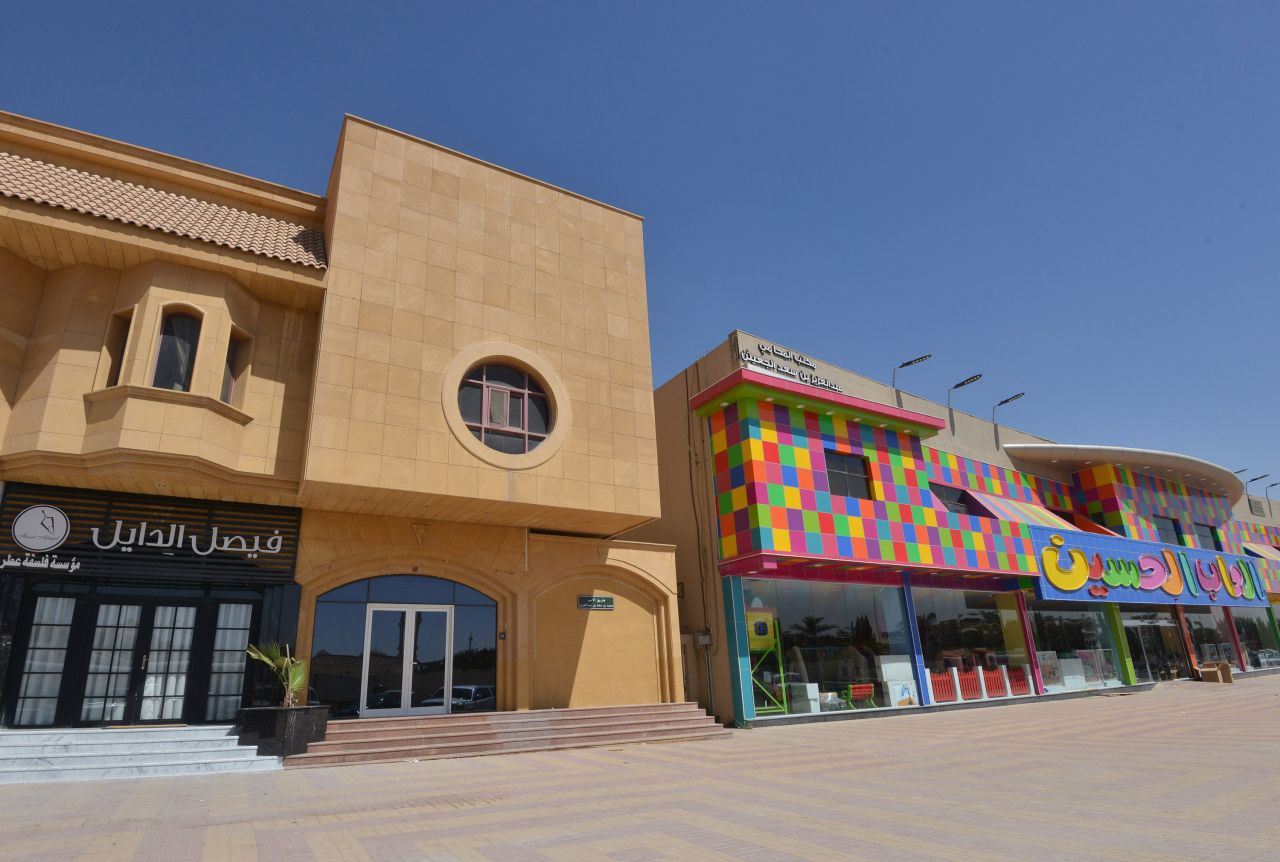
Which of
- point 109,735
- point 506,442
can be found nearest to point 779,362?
point 506,442

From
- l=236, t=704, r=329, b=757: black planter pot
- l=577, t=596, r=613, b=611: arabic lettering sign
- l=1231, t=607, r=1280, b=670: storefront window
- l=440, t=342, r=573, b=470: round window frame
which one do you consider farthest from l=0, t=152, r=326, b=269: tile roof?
l=1231, t=607, r=1280, b=670: storefront window

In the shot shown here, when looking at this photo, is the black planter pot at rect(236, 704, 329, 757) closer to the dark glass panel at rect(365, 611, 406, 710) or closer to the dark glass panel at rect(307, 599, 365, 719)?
the dark glass panel at rect(307, 599, 365, 719)

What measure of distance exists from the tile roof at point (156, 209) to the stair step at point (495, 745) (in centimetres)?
891

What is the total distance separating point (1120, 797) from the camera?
755cm

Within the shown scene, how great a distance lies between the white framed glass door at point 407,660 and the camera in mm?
14578

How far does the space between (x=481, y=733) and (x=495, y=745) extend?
1.22 feet

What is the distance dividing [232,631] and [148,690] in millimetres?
1591

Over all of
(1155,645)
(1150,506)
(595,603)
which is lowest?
(1155,645)

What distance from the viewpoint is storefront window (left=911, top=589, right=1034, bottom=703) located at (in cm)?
2094

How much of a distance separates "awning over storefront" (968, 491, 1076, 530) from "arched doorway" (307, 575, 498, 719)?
17.4 meters

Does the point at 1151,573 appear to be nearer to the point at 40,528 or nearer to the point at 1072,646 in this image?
the point at 1072,646

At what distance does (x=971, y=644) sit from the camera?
73.2 ft

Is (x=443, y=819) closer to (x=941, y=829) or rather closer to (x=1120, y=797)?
(x=941, y=829)

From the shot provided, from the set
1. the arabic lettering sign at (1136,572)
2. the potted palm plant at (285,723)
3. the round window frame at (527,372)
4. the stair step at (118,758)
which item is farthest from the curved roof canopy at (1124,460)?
the stair step at (118,758)
